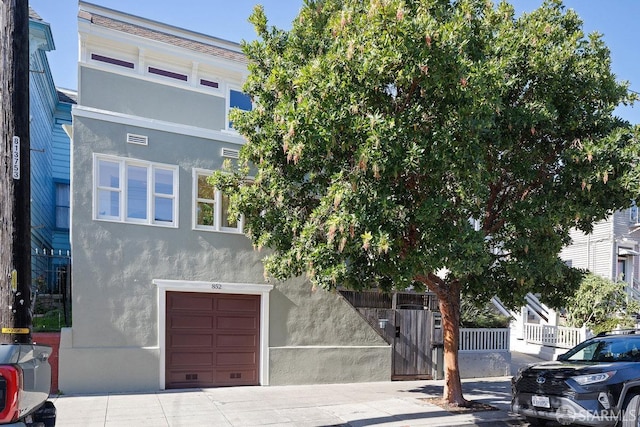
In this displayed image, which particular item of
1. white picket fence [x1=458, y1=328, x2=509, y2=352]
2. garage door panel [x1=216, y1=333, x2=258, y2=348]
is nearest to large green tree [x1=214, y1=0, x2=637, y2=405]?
garage door panel [x1=216, y1=333, x2=258, y2=348]

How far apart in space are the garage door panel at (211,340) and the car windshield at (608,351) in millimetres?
6566

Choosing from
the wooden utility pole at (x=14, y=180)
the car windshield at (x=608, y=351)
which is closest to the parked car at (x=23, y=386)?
the wooden utility pole at (x=14, y=180)

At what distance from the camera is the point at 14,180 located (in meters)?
5.06

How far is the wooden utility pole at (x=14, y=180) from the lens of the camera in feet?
16.1

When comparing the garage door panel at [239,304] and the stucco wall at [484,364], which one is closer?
the garage door panel at [239,304]

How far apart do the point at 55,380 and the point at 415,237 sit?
740 cm

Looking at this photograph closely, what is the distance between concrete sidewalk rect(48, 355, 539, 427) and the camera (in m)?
8.21

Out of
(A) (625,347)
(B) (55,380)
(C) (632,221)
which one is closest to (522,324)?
(C) (632,221)

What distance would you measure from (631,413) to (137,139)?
33.6ft

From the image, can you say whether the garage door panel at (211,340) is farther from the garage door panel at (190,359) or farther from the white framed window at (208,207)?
the white framed window at (208,207)

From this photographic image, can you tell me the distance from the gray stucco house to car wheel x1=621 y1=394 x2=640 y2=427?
599 cm

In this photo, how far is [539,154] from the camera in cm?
953

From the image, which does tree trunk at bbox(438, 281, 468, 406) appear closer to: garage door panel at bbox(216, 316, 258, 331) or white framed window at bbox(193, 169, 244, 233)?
garage door panel at bbox(216, 316, 258, 331)

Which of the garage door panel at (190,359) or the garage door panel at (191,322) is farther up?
the garage door panel at (191,322)
